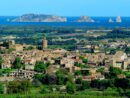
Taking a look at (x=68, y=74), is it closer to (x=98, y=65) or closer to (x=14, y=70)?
(x=14, y=70)

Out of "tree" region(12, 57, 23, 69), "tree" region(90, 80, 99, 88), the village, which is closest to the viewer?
"tree" region(90, 80, 99, 88)

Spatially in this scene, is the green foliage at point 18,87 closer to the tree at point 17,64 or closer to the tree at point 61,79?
the tree at point 61,79

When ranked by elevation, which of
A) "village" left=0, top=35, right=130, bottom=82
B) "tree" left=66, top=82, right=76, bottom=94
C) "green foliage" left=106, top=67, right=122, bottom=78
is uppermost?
"tree" left=66, top=82, right=76, bottom=94

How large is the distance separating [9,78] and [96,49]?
67.9 feet

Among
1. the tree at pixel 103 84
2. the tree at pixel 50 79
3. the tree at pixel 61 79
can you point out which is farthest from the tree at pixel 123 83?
the tree at pixel 50 79

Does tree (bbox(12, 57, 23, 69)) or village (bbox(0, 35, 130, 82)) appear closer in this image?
village (bbox(0, 35, 130, 82))

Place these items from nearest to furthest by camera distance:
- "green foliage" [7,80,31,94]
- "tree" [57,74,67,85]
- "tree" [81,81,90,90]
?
1. "green foliage" [7,80,31,94]
2. "tree" [81,81,90,90]
3. "tree" [57,74,67,85]

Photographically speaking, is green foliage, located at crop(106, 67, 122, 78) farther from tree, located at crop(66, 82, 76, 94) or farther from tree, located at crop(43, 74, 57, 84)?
tree, located at crop(66, 82, 76, 94)

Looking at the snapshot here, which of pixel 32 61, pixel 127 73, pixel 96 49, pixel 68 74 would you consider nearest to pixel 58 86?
pixel 68 74

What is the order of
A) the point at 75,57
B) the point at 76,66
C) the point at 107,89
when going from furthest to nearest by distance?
the point at 75,57 < the point at 76,66 < the point at 107,89

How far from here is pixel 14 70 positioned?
3456cm

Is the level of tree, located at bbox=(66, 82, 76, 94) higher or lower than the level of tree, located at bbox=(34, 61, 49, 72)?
higher

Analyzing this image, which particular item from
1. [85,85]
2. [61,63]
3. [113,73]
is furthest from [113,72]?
[61,63]

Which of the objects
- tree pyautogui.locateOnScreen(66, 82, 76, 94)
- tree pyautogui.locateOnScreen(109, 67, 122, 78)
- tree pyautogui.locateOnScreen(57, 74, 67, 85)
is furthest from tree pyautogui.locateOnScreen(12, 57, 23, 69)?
tree pyautogui.locateOnScreen(66, 82, 76, 94)
